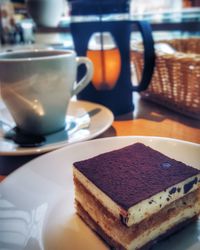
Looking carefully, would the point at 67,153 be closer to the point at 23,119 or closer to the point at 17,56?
the point at 23,119

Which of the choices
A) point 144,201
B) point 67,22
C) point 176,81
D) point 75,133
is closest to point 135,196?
point 144,201

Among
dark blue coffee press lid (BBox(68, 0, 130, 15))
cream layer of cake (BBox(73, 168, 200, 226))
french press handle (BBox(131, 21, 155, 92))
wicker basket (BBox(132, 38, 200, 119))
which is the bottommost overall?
cream layer of cake (BBox(73, 168, 200, 226))

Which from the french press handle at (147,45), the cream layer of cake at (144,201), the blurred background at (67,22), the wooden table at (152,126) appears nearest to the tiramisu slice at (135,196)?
the cream layer of cake at (144,201)

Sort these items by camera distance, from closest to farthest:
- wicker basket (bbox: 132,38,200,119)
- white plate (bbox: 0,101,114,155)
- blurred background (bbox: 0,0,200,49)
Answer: white plate (bbox: 0,101,114,155)
wicker basket (bbox: 132,38,200,119)
blurred background (bbox: 0,0,200,49)

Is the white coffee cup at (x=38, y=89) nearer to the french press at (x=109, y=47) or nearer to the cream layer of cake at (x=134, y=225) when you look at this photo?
the french press at (x=109, y=47)

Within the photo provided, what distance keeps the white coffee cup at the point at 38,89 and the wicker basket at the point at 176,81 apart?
0.62ft

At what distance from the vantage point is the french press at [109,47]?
0.61 meters

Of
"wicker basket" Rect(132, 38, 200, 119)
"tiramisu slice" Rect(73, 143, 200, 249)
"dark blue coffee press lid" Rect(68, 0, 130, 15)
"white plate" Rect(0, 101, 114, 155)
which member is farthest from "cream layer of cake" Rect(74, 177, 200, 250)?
"dark blue coffee press lid" Rect(68, 0, 130, 15)

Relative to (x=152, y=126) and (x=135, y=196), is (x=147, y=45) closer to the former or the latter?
(x=152, y=126)

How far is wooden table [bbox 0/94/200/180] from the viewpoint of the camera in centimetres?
52

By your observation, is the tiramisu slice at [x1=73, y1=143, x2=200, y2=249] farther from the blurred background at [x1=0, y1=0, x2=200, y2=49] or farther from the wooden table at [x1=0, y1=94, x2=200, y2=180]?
the blurred background at [x1=0, y1=0, x2=200, y2=49]

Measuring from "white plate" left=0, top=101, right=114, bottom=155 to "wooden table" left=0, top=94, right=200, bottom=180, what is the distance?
26mm

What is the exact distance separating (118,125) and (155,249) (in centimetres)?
32

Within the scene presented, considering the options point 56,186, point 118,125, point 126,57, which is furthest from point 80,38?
point 56,186
